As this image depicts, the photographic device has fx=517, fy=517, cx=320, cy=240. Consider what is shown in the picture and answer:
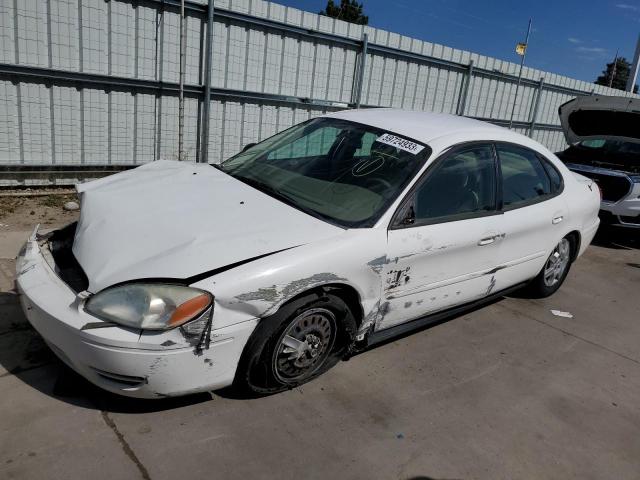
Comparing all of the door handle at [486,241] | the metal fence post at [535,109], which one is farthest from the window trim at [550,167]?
the metal fence post at [535,109]

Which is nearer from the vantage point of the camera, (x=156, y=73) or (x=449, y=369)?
(x=449, y=369)

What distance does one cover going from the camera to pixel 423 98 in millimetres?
10023

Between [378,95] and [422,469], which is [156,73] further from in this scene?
[422,469]

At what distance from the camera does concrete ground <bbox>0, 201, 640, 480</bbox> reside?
243 centimetres

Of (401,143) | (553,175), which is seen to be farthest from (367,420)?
(553,175)

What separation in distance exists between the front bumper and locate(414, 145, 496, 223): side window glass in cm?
142

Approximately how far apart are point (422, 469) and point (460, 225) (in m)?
1.60

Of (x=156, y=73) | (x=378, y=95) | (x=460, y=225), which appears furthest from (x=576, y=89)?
(x=460, y=225)

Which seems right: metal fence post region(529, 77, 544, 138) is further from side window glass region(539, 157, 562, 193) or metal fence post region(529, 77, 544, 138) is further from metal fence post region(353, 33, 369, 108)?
side window glass region(539, 157, 562, 193)

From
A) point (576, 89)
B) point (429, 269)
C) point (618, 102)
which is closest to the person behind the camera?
point (429, 269)

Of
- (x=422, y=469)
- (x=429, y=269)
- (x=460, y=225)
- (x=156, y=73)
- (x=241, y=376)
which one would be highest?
(x=156, y=73)

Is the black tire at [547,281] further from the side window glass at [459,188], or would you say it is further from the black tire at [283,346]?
the black tire at [283,346]

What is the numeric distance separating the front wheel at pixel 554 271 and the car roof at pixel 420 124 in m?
1.23

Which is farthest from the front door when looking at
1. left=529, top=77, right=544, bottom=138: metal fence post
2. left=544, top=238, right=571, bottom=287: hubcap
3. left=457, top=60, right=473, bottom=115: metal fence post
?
left=529, top=77, right=544, bottom=138: metal fence post
